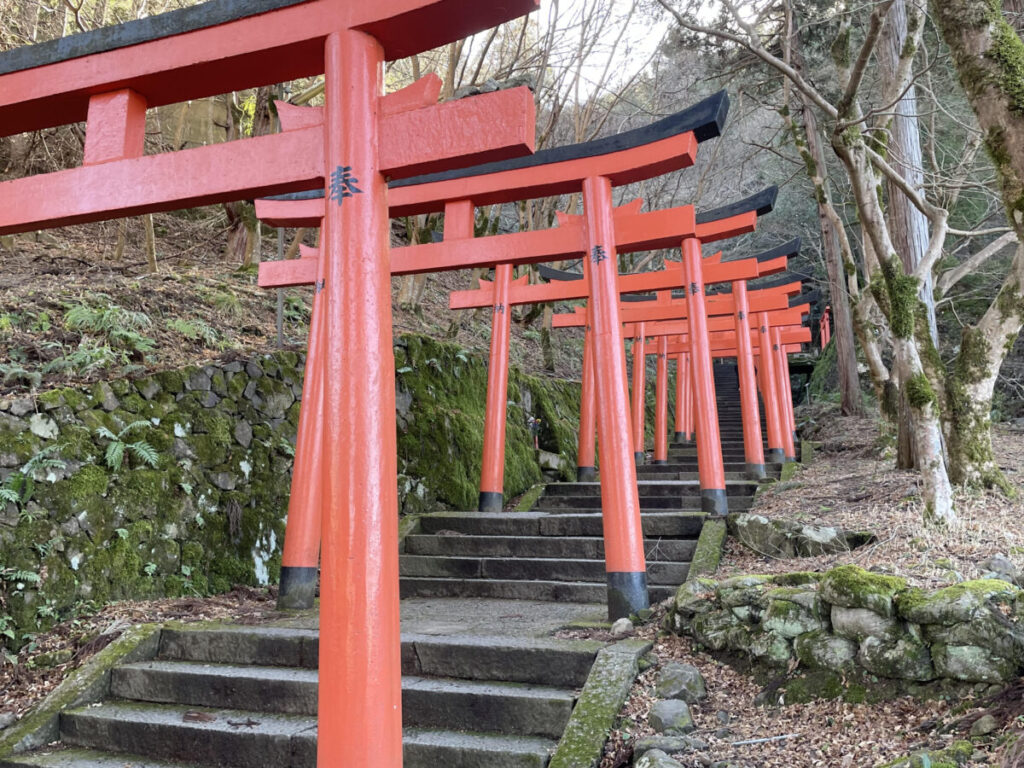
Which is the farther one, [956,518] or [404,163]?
[956,518]


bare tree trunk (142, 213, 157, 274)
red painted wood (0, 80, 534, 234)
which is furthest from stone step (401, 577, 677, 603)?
bare tree trunk (142, 213, 157, 274)

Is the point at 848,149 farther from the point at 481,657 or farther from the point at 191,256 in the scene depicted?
the point at 191,256

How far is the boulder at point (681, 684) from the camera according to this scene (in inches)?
161

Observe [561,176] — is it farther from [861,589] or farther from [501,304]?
[861,589]

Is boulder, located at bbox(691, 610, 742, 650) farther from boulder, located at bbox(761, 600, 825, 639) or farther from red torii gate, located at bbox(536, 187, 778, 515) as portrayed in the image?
red torii gate, located at bbox(536, 187, 778, 515)

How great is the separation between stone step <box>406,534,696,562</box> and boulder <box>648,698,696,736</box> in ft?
9.66

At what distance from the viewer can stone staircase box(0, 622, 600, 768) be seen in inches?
161

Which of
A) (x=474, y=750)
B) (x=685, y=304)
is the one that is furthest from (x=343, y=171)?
(x=685, y=304)

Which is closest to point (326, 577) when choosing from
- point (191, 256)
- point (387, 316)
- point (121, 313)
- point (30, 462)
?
point (387, 316)

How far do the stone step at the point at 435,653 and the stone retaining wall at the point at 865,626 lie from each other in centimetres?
85

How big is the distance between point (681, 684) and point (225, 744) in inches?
99.9

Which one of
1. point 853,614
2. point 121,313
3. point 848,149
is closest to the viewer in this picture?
point 853,614

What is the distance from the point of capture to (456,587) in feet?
22.9

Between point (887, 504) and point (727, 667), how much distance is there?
11.5 feet
